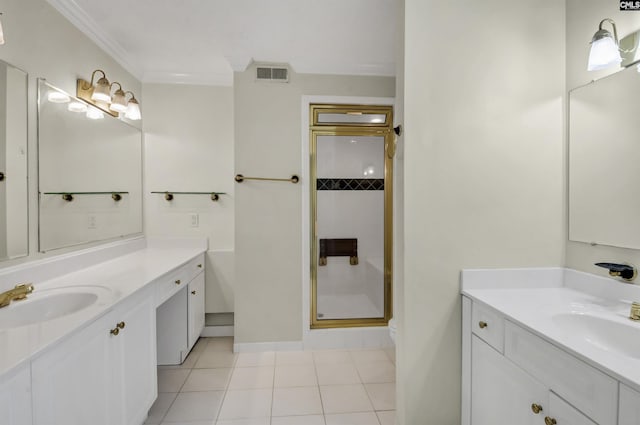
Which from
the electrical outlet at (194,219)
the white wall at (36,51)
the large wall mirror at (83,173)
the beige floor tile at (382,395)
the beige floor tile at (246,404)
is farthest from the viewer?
the electrical outlet at (194,219)

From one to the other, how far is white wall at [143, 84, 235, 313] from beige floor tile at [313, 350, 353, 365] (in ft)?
3.05

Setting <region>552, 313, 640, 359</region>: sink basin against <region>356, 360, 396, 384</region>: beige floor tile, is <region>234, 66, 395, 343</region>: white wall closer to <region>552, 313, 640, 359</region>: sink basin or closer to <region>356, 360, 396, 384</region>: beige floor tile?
<region>356, 360, 396, 384</region>: beige floor tile

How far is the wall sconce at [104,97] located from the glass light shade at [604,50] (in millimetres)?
2734

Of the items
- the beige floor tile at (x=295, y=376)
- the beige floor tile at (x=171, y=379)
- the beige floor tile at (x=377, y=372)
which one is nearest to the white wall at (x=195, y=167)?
the beige floor tile at (x=171, y=379)

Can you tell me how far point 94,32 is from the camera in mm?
2021

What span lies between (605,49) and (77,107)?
9.34 feet

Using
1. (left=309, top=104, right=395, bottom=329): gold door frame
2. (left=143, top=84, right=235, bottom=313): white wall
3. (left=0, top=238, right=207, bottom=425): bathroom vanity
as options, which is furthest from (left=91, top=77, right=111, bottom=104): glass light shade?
(left=309, top=104, right=395, bottom=329): gold door frame

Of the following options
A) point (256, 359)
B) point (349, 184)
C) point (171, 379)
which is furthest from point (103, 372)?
point (349, 184)

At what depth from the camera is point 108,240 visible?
2246mm

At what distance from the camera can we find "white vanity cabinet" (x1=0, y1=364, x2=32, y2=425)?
80 cm

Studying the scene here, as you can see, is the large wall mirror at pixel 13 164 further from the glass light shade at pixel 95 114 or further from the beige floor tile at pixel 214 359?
the beige floor tile at pixel 214 359

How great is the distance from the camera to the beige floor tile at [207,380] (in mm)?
2051

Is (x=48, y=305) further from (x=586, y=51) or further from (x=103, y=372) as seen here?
(x=586, y=51)

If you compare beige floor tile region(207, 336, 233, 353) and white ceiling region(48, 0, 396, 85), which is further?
beige floor tile region(207, 336, 233, 353)
